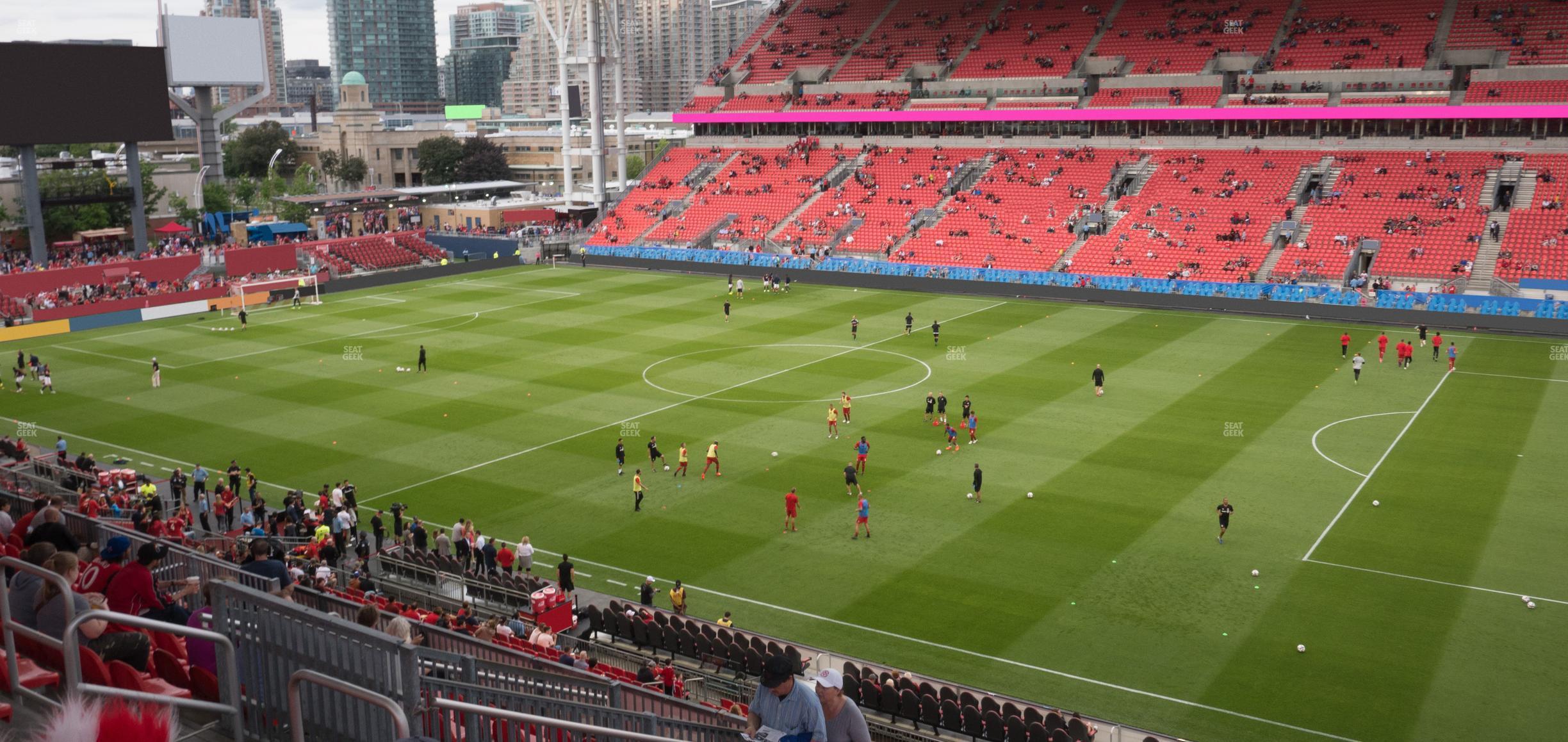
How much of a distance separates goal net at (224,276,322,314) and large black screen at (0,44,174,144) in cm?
979

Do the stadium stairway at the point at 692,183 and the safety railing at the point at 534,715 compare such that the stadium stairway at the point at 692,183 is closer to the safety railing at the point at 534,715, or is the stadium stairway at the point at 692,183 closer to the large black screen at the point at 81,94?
the large black screen at the point at 81,94

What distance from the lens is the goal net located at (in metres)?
63.0

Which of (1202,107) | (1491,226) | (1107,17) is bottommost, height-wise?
(1491,226)

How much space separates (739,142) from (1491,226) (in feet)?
169

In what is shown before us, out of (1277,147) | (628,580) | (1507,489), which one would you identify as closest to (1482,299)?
(1277,147)

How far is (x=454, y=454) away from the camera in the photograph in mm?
34844

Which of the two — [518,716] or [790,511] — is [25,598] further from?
[790,511]

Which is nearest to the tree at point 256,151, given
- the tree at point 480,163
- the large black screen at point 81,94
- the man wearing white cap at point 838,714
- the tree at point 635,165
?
the tree at point 480,163

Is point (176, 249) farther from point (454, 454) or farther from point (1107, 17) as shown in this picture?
point (1107, 17)

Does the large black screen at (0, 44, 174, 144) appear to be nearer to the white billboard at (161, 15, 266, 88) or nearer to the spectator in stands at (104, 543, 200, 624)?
the white billboard at (161, 15, 266, 88)

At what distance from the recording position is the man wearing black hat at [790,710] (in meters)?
8.80

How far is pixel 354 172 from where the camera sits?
14150 centimetres

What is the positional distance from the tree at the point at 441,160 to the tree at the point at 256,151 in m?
18.8

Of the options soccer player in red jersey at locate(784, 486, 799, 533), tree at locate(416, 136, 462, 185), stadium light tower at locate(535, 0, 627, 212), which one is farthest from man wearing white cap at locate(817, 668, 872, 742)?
tree at locate(416, 136, 462, 185)
